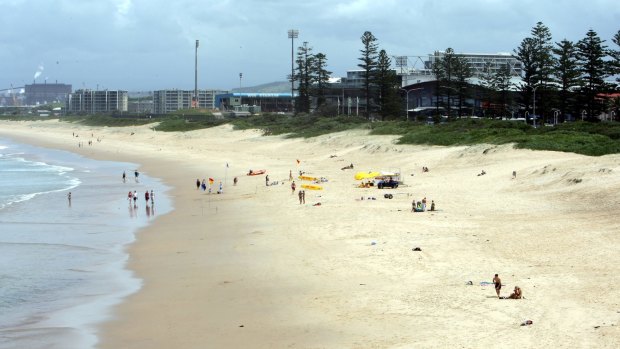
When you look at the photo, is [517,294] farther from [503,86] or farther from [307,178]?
[503,86]

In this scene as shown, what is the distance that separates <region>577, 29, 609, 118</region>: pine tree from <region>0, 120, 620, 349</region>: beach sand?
2196 cm

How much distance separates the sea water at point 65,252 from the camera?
53.3 feet

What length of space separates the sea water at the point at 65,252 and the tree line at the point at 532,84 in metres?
31.5

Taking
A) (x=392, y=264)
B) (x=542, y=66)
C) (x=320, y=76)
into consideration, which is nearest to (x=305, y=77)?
(x=320, y=76)

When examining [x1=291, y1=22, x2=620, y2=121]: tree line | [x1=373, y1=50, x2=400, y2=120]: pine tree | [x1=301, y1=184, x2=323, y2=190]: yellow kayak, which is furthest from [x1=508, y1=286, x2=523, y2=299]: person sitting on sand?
[x1=373, y1=50, x2=400, y2=120]: pine tree

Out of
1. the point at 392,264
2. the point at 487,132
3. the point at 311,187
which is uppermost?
the point at 487,132

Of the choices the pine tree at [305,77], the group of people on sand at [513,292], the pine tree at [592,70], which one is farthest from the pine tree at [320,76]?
the group of people on sand at [513,292]

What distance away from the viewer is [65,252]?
2405 cm

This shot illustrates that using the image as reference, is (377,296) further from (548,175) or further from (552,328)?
(548,175)

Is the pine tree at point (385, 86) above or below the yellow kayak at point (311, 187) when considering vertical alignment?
above

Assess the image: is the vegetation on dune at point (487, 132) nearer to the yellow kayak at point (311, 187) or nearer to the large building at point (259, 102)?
the yellow kayak at point (311, 187)

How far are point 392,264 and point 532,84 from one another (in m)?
46.6

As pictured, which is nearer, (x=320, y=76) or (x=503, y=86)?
(x=503, y=86)

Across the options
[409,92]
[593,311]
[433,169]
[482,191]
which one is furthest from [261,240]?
[409,92]
